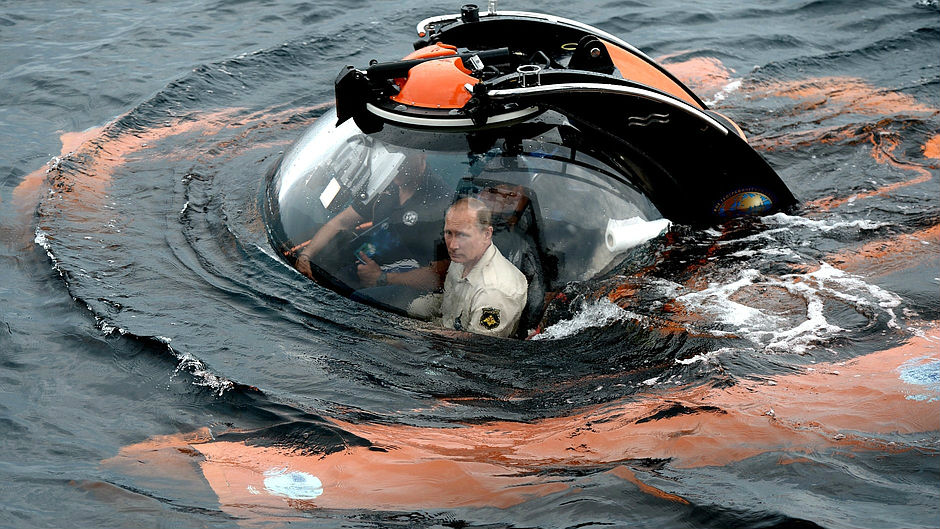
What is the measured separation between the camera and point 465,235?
379 cm

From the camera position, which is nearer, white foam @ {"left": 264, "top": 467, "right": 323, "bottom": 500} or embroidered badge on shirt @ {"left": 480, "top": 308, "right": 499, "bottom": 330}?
white foam @ {"left": 264, "top": 467, "right": 323, "bottom": 500}

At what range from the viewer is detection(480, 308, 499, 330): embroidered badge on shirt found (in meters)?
3.84

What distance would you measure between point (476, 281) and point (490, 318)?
0.17 metres

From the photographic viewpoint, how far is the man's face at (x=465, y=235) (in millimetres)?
3789

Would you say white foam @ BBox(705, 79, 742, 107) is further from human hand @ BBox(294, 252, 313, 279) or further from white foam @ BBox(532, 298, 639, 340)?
human hand @ BBox(294, 252, 313, 279)

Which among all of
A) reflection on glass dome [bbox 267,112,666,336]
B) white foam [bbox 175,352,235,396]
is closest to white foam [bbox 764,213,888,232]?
reflection on glass dome [bbox 267,112,666,336]

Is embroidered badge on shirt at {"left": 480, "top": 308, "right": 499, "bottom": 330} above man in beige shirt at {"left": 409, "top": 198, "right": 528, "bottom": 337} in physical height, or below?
below

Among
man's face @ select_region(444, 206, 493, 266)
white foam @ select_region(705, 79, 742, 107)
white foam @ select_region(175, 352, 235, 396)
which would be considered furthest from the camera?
white foam @ select_region(705, 79, 742, 107)

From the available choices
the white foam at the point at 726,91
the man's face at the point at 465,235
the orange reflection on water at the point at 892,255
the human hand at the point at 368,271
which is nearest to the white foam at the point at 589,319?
the man's face at the point at 465,235

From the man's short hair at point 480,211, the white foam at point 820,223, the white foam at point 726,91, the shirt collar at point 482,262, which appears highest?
the man's short hair at point 480,211

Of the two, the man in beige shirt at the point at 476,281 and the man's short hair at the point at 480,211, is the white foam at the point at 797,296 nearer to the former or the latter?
the man in beige shirt at the point at 476,281

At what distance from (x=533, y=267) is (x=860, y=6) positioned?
7.15 m

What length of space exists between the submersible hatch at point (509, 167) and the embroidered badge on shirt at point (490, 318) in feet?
0.42

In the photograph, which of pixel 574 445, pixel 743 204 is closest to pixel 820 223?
pixel 743 204
